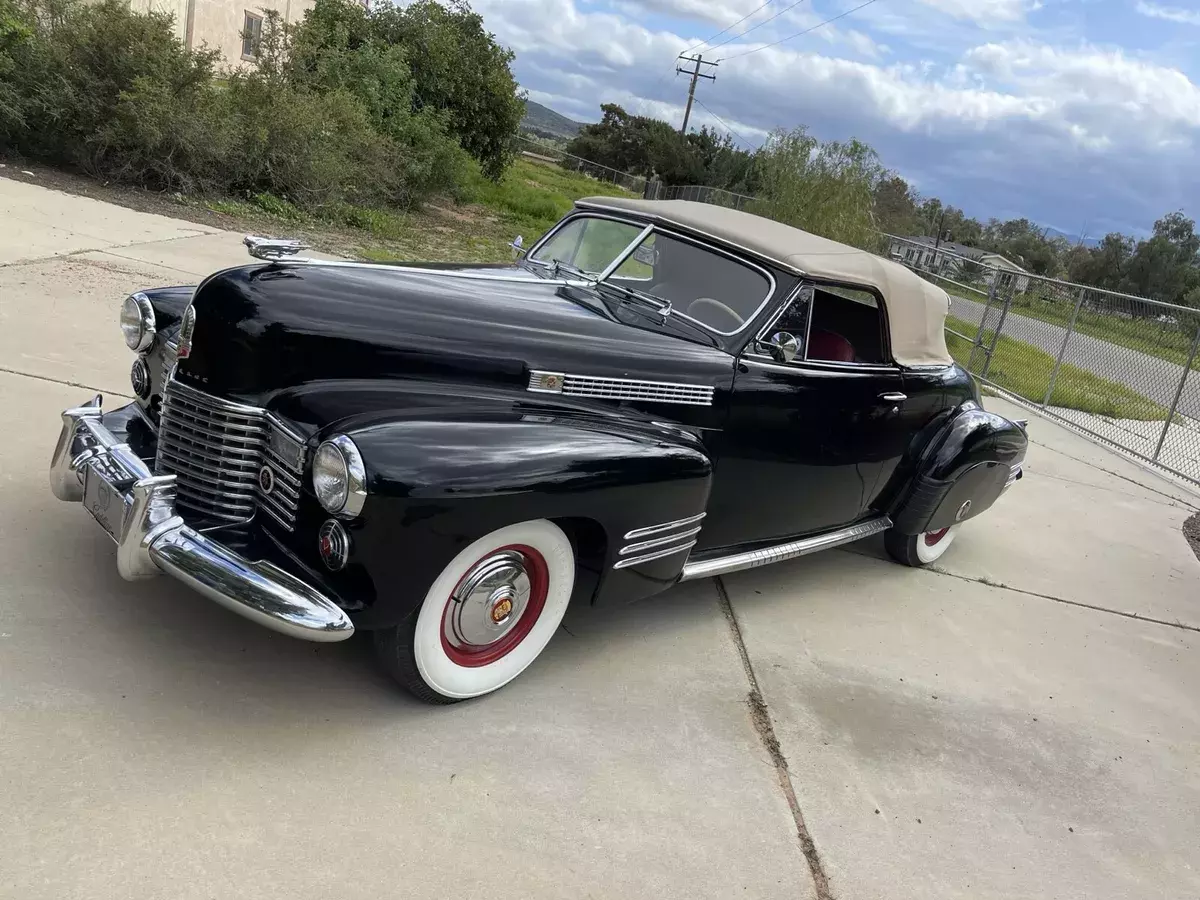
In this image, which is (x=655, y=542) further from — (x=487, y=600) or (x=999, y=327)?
(x=999, y=327)

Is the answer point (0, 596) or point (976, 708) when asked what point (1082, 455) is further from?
point (0, 596)

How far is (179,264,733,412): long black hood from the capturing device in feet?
9.81

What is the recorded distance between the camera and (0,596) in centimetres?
313

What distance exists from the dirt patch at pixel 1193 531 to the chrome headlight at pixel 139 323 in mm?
6949

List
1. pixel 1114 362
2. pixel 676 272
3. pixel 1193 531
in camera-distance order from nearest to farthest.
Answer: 1. pixel 676 272
2. pixel 1193 531
3. pixel 1114 362

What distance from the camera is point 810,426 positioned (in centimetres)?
410

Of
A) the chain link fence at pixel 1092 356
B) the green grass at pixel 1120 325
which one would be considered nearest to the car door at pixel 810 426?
the chain link fence at pixel 1092 356

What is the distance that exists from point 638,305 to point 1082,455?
7.27 metres

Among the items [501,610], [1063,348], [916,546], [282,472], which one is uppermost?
[1063,348]

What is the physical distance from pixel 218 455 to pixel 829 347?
2880mm

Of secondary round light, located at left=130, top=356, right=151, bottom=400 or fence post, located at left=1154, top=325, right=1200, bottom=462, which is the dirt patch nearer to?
fence post, located at left=1154, top=325, right=1200, bottom=462

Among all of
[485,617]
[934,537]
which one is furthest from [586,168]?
[485,617]

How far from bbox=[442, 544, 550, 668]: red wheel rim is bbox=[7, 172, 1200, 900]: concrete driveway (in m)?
0.20

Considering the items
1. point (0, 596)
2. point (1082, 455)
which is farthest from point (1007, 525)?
point (0, 596)
